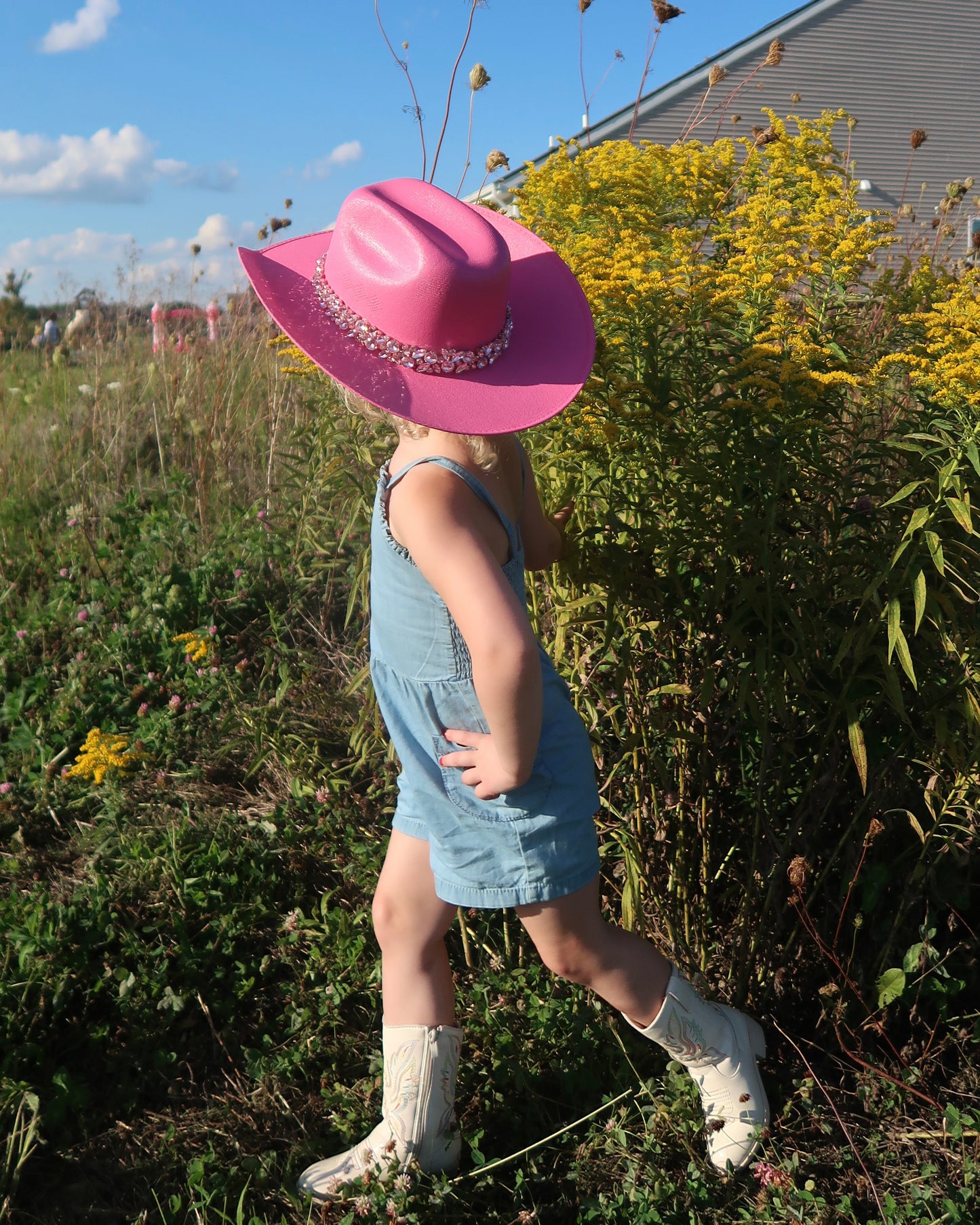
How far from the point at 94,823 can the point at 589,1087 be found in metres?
1.69

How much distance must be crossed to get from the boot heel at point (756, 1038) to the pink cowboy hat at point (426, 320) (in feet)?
4.19

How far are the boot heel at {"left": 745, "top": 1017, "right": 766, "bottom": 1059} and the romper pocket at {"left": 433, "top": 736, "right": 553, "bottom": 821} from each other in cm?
72

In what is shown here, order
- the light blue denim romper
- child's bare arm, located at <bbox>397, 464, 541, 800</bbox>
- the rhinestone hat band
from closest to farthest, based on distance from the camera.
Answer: child's bare arm, located at <bbox>397, 464, 541, 800</bbox> < the rhinestone hat band < the light blue denim romper

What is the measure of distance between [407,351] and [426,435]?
14 cm

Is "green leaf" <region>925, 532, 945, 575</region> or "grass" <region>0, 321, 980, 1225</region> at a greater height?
"green leaf" <region>925, 532, 945, 575</region>

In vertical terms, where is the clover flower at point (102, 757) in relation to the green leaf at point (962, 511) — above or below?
below

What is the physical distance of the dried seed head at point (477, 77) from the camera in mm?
2648

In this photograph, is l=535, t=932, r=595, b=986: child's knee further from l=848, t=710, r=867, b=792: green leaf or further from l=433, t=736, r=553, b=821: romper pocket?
l=848, t=710, r=867, b=792: green leaf

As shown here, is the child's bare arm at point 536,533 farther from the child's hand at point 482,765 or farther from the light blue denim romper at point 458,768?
the child's hand at point 482,765

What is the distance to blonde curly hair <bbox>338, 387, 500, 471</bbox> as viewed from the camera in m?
1.47

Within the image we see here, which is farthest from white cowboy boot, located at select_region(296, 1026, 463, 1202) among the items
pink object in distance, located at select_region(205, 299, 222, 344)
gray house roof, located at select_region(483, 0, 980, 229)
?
gray house roof, located at select_region(483, 0, 980, 229)

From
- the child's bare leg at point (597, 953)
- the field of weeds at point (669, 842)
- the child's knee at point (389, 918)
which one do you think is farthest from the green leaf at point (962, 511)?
the child's knee at point (389, 918)

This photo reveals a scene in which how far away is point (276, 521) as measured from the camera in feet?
13.8

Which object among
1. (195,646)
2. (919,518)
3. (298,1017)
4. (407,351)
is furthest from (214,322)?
(919,518)
